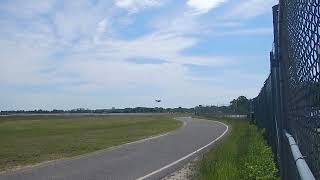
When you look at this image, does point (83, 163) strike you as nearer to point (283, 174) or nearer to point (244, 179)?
point (244, 179)

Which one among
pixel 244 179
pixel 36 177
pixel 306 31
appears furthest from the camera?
pixel 36 177

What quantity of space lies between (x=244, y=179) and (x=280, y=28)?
6.42 metres

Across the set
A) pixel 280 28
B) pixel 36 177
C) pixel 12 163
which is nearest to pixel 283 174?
pixel 280 28

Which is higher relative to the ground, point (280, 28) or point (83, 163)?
point (280, 28)

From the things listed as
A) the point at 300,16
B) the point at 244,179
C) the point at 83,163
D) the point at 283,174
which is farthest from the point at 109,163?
the point at 300,16

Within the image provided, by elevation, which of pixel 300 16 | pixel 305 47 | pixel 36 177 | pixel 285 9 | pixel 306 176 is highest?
pixel 285 9

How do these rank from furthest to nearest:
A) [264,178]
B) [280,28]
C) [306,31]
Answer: [264,178] → [280,28] → [306,31]

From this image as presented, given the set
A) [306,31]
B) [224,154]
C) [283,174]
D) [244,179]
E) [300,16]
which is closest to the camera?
[306,31]

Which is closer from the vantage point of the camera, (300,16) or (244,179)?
(300,16)

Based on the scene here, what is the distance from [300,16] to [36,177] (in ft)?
38.4

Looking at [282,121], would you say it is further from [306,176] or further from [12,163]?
[12,163]

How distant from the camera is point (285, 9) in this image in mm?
5270

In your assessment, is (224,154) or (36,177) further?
(224,154)

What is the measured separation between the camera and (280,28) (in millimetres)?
5680
